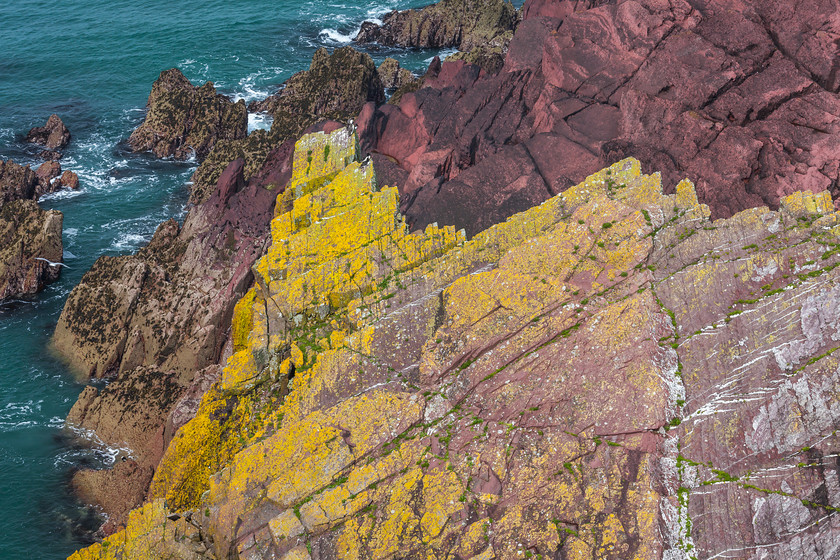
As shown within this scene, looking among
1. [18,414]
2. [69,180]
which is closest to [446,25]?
[69,180]

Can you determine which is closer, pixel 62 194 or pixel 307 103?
pixel 62 194

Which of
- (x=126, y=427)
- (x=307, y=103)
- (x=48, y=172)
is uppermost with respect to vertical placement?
(x=307, y=103)

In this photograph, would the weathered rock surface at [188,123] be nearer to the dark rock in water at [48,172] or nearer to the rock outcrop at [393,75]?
the dark rock in water at [48,172]

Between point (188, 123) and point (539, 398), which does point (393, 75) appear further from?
point (539, 398)

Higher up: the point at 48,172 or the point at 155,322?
the point at 48,172


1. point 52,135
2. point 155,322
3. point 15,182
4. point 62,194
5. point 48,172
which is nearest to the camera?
point 155,322

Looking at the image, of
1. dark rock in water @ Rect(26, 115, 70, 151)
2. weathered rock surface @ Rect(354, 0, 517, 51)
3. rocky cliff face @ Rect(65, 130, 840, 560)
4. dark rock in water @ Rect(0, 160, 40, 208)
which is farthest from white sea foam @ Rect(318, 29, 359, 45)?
rocky cliff face @ Rect(65, 130, 840, 560)

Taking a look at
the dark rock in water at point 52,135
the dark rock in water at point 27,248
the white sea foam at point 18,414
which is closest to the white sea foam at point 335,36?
the dark rock in water at point 52,135
